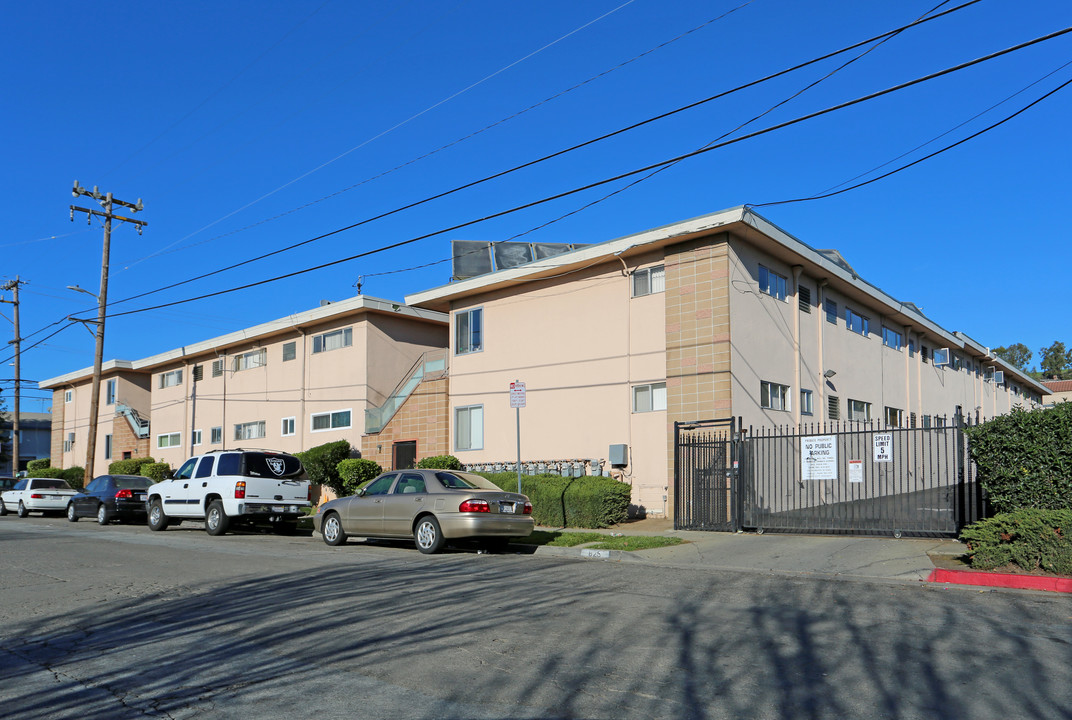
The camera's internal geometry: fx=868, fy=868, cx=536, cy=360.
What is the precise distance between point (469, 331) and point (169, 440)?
22.5 metres

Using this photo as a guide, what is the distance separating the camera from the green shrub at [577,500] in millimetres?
18703

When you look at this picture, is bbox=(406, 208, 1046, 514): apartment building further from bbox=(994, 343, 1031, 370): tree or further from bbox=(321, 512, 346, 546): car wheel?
bbox=(994, 343, 1031, 370): tree

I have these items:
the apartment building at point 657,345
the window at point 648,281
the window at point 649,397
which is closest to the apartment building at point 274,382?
the apartment building at point 657,345

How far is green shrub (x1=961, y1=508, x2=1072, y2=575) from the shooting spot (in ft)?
35.4

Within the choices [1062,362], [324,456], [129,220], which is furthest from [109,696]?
[1062,362]

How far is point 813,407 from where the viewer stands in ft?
77.9

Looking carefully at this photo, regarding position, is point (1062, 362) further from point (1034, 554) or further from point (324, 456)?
point (1034, 554)

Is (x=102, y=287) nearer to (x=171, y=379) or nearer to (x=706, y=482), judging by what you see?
(x=171, y=379)

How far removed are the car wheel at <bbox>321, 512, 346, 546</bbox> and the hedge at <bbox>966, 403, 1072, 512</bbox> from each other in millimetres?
10899

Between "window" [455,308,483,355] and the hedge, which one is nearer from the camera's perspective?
the hedge

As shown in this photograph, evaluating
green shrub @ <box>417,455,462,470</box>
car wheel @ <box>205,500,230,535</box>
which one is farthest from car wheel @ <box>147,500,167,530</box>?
green shrub @ <box>417,455,462,470</box>

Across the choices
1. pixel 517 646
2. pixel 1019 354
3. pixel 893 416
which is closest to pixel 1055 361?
pixel 1019 354

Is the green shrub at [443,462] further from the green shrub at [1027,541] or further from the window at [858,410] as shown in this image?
the green shrub at [1027,541]

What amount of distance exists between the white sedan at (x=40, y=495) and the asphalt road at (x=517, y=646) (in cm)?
1999
